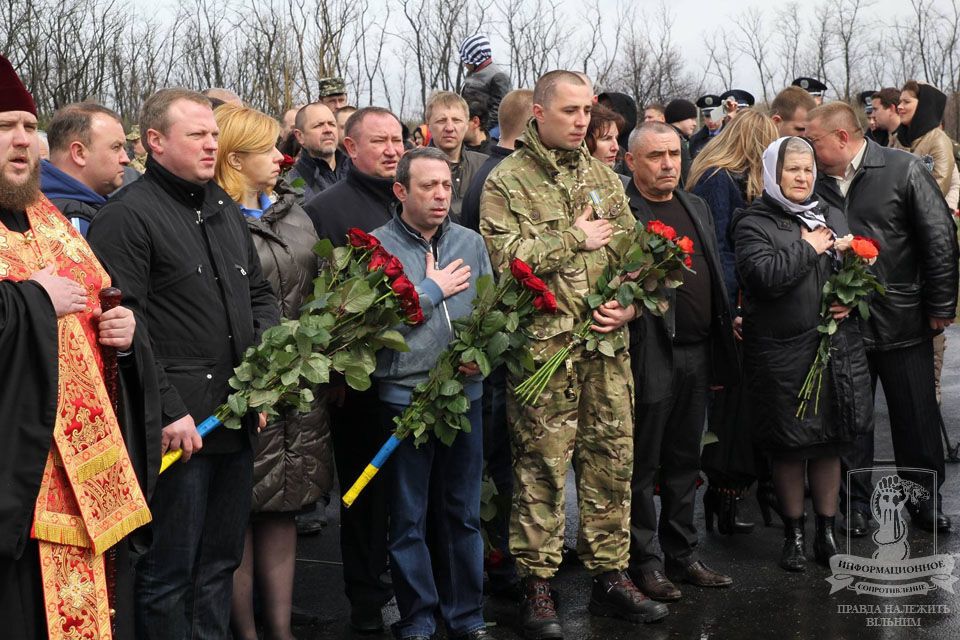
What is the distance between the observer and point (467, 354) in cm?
499

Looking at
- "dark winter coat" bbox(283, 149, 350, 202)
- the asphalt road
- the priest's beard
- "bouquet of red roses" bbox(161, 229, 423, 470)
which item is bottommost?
the asphalt road

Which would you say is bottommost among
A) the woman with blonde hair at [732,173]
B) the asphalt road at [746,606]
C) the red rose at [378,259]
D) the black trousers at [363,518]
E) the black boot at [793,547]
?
the asphalt road at [746,606]

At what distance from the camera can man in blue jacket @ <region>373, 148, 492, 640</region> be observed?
5.12 meters

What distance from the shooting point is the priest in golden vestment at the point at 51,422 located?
11.2 ft

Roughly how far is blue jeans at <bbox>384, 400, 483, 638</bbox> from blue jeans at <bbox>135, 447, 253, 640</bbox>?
0.79 metres

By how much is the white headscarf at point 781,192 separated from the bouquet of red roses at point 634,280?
0.94 meters

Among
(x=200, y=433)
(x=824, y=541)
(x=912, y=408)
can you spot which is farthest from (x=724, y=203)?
(x=200, y=433)

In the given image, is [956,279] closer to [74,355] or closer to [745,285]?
[745,285]

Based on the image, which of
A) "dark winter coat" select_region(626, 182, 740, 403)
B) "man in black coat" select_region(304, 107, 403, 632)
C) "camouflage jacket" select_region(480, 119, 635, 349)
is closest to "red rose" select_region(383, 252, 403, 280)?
"camouflage jacket" select_region(480, 119, 635, 349)

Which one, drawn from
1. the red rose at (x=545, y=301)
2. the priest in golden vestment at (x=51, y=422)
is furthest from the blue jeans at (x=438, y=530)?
the priest in golden vestment at (x=51, y=422)

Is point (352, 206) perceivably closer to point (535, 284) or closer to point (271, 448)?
point (535, 284)

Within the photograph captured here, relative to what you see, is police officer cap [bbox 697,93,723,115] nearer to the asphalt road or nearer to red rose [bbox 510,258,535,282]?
the asphalt road

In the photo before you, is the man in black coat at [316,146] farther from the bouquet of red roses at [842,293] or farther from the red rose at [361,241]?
the bouquet of red roses at [842,293]

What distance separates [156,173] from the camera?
14.6ft
